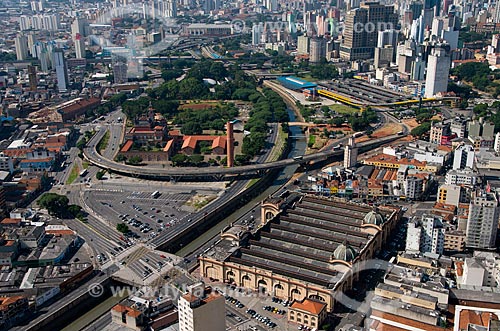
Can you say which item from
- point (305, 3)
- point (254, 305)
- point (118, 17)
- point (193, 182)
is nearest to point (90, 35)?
point (118, 17)

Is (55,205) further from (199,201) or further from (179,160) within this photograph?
(179,160)

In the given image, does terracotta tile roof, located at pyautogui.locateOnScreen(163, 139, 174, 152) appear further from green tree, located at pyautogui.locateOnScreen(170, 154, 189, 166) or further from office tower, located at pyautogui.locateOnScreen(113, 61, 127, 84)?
office tower, located at pyautogui.locateOnScreen(113, 61, 127, 84)

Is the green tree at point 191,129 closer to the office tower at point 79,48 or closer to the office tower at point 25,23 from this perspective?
the office tower at point 79,48

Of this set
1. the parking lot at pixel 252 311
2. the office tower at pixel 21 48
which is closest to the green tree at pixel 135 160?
the parking lot at pixel 252 311

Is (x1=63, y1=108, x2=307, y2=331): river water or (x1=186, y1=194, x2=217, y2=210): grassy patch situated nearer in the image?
(x1=63, y1=108, x2=307, y2=331): river water

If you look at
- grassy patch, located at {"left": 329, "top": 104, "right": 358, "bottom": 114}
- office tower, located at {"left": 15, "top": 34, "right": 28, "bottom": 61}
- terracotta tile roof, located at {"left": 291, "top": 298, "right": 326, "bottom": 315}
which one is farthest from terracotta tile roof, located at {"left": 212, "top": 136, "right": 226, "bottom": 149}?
office tower, located at {"left": 15, "top": 34, "right": 28, "bottom": 61}
